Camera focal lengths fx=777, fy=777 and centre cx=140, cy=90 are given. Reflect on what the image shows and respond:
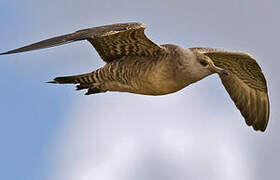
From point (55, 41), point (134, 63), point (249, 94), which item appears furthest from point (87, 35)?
point (249, 94)

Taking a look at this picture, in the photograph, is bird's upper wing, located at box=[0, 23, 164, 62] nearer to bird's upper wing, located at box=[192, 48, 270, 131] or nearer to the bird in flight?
the bird in flight

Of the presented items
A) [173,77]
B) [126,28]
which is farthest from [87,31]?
[173,77]

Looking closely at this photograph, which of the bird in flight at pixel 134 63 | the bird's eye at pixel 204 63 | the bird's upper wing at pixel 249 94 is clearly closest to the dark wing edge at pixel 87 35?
the bird in flight at pixel 134 63

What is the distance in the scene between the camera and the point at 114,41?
40.7ft

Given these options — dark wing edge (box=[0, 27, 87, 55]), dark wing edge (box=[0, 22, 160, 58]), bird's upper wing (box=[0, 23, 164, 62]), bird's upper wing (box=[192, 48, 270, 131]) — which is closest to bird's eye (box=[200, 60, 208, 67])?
bird's upper wing (box=[0, 23, 164, 62])

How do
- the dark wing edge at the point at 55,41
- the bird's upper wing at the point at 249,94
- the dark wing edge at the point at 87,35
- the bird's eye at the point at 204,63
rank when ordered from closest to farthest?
the dark wing edge at the point at 55,41, the dark wing edge at the point at 87,35, the bird's eye at the point at 204,63, the bird's upper wing at the point at 249,94

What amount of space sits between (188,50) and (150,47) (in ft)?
2.07

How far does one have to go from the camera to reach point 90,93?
13.0m

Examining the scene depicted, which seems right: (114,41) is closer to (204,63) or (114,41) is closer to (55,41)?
(55,41)

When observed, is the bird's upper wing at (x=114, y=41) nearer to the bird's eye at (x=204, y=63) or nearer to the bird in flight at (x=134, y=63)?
the bird in flight at (x=134, y=63)

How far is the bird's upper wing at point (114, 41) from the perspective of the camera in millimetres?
11383

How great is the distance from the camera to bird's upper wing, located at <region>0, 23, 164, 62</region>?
11383 millimetres

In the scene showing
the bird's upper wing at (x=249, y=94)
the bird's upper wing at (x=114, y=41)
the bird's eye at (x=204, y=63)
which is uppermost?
the bird's upper wing at (x=114, y=41)

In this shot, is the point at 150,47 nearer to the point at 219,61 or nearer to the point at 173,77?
the point at 173,77
